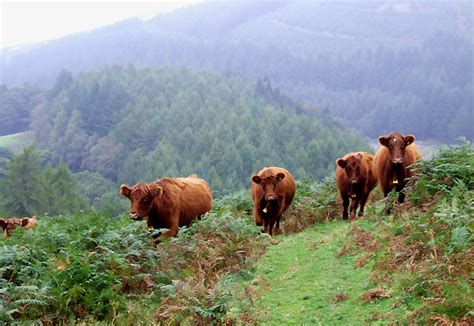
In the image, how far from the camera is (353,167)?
15.4 m

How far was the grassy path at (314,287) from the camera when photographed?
23.8 ft

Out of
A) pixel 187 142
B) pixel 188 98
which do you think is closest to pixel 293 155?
pixel 187 142

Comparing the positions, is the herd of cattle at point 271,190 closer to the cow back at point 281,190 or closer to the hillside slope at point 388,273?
the cow back at point 281,190

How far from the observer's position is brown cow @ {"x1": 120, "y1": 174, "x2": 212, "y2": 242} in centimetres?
1238

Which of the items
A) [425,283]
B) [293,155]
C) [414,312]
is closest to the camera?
[414,312]

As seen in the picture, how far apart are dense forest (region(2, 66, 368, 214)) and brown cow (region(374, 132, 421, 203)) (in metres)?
67.4

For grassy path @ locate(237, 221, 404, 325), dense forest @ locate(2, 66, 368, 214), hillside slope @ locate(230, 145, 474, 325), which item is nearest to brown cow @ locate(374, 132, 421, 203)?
hillside slope @ locate(230, 145, 474, 325)

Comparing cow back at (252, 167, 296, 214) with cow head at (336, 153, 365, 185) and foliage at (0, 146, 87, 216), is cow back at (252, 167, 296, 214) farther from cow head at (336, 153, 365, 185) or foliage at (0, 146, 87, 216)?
foliage at (0, 146, 87, 216)

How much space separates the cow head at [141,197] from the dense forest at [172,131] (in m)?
67.4

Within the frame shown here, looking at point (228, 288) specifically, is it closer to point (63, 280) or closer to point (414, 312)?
point (63, 280)

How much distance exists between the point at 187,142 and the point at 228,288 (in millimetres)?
122126

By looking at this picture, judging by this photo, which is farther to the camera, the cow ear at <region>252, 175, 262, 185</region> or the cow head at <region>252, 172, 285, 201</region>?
the cow ear at <region>252, 175, 262, 185</region>

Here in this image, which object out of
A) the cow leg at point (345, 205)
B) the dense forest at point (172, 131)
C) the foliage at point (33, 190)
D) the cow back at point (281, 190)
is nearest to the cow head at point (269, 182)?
the cow back at point (281, 190)

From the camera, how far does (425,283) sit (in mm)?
6926
